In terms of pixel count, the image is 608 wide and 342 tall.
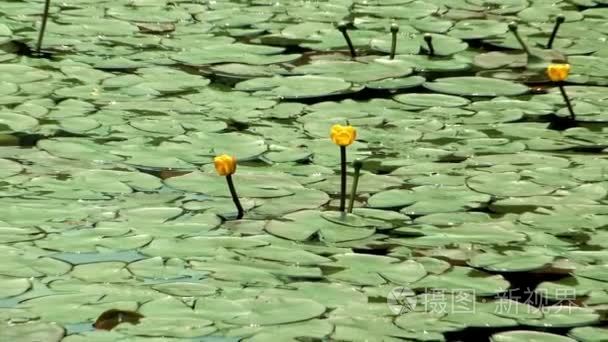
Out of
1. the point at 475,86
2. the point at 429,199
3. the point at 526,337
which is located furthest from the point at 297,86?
the point at 526,337

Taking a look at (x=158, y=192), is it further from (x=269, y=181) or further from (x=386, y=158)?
(x=386, y=158)

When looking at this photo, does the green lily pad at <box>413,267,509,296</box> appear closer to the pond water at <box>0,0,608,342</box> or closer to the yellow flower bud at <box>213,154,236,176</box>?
the pond water at <box>0,0,608,342</box>

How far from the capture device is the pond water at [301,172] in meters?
2.43

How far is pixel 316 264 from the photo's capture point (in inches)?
104

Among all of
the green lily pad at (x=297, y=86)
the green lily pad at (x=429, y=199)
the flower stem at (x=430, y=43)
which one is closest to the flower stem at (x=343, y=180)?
the green lily pad at (x=429, y=199)

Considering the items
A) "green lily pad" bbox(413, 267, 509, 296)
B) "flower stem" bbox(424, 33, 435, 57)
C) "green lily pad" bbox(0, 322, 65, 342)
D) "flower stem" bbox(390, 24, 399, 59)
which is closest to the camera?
"green lily pad" bbox(0, 322, 65, 342)

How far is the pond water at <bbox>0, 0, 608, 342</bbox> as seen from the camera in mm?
2432

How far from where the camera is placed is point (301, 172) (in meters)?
3.20

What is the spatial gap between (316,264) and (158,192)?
52cm

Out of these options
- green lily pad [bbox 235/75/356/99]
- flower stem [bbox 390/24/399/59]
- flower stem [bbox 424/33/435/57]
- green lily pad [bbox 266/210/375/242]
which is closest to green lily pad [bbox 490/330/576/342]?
green lily pad [bbox 266/210/375/242]

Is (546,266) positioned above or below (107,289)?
above

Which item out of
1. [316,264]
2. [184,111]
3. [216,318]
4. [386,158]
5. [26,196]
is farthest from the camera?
[184,111]

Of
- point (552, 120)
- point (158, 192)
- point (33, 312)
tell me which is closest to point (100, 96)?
point (158, 192)

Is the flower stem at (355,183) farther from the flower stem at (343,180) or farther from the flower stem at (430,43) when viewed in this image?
the flower stem at (430,43)
